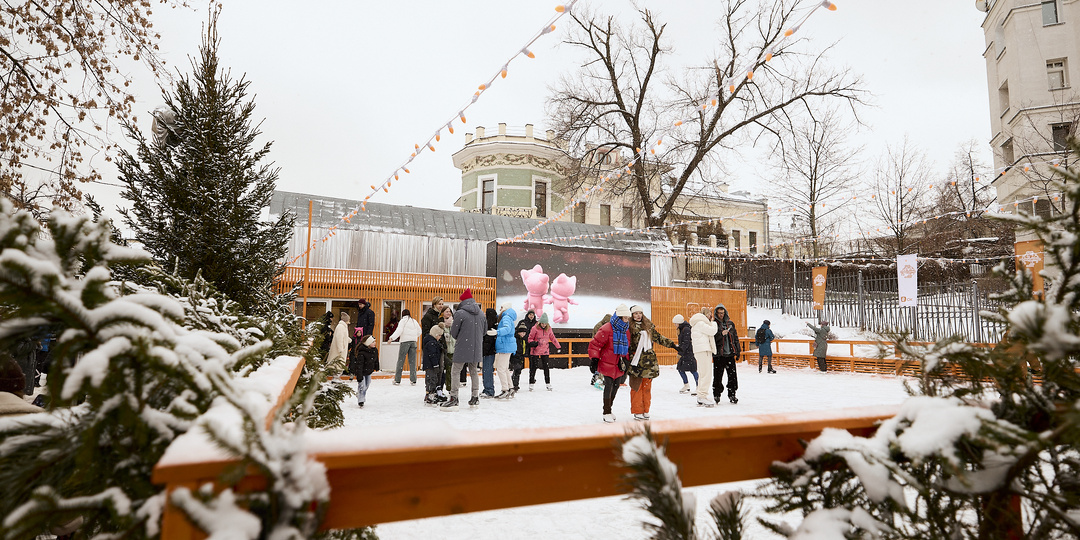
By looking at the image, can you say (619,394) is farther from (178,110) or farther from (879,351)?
(879,351)

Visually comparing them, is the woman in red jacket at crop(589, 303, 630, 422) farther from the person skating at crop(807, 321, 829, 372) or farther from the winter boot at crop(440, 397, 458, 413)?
the person skating at crop(807, 321, 829, 372)

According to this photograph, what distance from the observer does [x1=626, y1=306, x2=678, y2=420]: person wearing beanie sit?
7.20m

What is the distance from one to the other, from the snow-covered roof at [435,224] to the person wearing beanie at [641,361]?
10.7 metres

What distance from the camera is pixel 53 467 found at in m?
0.96

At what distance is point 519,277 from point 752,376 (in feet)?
22.7

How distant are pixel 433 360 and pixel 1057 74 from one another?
26.7 metres

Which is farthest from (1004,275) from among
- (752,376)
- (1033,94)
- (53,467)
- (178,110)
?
(1033,94)

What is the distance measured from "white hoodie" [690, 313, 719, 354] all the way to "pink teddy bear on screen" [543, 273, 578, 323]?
24.3 ft

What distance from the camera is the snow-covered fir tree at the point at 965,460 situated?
3.38 feet

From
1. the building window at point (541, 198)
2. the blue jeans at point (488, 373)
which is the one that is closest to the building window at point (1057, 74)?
the building window at point (541, 198)

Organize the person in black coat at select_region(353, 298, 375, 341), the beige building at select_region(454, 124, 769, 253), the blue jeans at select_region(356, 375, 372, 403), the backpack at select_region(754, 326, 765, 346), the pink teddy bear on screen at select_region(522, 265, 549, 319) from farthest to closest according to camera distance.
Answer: the beige building at select_region(454, 124, 769, 253)
the pink teddy bear on screen at select_region(522, 265, 549, 319)
the backpack at select_region(754, 326, 765, 346)
the person in black coat at select_region(353, 298, 375, 341)
the blue jeans at select_region(356, 375, 372, 403)

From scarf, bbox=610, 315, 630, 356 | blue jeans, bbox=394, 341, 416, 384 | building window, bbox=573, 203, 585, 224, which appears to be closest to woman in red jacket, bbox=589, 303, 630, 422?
scarf, bbox=610, 315, 630, 356

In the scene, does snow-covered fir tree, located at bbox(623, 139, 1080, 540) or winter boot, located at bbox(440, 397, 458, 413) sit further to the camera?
winter boot, located at bbox(440, 397, 458, 413)

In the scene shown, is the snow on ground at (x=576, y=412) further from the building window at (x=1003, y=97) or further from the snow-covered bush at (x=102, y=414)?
the building window at (x=1003, y=97)
